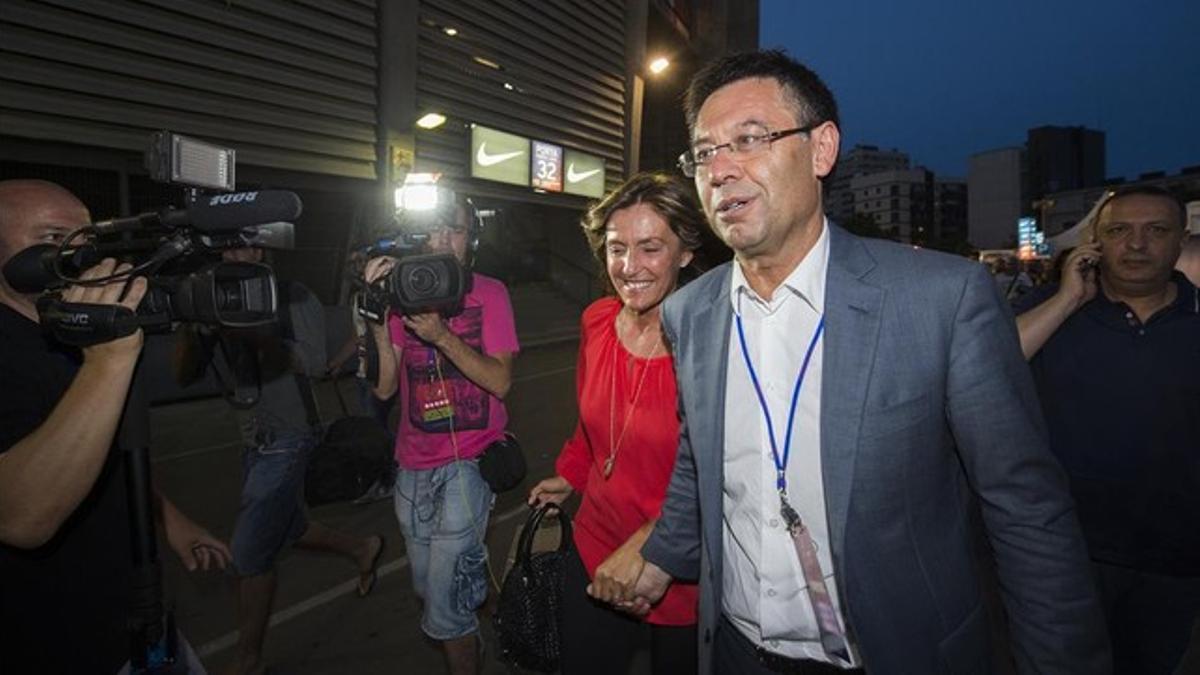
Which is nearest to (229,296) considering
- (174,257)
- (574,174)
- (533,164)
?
(174,257)

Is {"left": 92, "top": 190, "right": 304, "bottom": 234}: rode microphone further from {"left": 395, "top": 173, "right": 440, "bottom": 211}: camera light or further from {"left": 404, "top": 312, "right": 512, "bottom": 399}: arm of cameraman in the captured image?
{"left": 395, "top": 173, "right": 440, "bottom": 211}: camera light

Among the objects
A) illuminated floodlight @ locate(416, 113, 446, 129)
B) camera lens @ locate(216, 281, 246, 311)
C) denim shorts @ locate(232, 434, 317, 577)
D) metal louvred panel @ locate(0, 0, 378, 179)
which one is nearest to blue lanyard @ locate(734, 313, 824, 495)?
camera lens @ locate(216, 281, 246, 311)

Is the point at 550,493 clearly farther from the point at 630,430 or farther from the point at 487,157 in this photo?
the point at 487,157

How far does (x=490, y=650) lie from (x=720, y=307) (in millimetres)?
2628

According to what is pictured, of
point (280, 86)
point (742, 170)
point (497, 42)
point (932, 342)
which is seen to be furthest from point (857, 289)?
point (497, 42)

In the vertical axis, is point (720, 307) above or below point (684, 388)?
above

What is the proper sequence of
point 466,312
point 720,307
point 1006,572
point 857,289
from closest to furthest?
point 1006,572 → point 857,289 → point 720,307 → point 466,312

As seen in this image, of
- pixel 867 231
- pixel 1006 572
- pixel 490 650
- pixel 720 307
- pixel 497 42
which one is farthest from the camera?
pixel 867 231

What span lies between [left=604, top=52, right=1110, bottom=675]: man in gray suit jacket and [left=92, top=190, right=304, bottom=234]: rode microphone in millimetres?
1003

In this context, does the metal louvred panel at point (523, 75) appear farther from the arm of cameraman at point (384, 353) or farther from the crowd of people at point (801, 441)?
the crowd of people at point (801, 441)

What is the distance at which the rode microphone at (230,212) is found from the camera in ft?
4.91

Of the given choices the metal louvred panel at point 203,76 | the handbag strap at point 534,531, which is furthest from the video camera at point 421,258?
the metal louvred panel at point 203,76

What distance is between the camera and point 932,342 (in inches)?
55.0

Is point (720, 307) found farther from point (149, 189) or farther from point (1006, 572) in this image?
point (149, 189)
